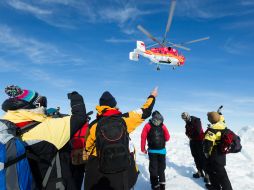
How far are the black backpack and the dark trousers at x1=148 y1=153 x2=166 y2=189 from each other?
10.7 inches

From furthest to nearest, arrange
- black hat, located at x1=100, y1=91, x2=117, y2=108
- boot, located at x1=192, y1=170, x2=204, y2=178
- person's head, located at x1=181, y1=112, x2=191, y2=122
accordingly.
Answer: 1. person's head, located at x1=181, y1=112, x2=191, y2=122
2. boot, located at x1=192, y1=170, x2=204, y2=178
3. black hat, located at x1=100, y1=91, x2=117, y2=108

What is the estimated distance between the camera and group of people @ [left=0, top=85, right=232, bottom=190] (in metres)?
2.91

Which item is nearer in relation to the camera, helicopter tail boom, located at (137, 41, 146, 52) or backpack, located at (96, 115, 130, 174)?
backpack, located at (96, 115, 130, 174)

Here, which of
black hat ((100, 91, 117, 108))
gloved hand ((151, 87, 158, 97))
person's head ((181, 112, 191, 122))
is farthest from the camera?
person's head ((181, 112, 191, 122))

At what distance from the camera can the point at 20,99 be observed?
122 inches

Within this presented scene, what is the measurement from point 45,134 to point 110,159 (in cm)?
163

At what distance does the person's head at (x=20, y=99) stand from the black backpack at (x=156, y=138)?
5418 millimetres

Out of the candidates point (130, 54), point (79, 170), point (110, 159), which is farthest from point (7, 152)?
point (130, 54)

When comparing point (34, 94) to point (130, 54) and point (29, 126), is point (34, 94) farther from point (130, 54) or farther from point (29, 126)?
point (130, 54)

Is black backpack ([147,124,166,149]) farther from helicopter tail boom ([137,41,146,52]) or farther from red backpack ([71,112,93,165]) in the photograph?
helicopter tail boom ([137,41,146,52])

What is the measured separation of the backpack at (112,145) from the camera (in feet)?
14.2

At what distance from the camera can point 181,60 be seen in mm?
28000

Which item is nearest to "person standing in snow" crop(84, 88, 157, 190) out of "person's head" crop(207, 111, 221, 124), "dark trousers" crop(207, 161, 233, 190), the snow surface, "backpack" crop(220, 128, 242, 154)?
"person's head" crop(207, 111, 221, 124)

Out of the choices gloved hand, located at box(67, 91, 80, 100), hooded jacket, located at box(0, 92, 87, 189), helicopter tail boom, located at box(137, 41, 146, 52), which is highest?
helicopter tail boom, located at box(137, 41, 146, 52)
